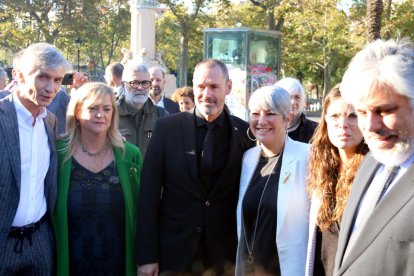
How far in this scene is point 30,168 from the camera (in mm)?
3557

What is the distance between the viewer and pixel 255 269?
3738mm

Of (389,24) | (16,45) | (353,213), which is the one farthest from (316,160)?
Result: (16,45)

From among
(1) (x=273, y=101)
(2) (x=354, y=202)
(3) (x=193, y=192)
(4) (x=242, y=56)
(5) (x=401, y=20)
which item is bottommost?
(3) (x=193, y=192)

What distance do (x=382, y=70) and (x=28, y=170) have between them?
2.42 meters

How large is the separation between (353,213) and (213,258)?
59.9 inches

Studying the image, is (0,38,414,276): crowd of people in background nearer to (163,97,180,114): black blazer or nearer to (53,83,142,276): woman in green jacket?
(53,83,142,276): woman in green jacket

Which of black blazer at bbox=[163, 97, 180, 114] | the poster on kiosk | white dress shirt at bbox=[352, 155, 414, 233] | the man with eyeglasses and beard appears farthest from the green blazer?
the poster on kiosk

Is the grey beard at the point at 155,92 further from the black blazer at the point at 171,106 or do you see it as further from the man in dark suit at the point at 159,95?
the black blazer at the point at 171,106

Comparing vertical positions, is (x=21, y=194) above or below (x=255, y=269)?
above

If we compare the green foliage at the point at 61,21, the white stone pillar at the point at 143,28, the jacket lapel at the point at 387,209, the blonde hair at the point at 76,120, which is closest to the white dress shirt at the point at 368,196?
the jacket lapel at the point at 387,209

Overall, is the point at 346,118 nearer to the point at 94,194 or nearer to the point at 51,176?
the point at 94,194

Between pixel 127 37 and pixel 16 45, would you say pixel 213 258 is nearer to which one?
pixel 16 45

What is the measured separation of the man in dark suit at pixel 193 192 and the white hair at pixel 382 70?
1555mm

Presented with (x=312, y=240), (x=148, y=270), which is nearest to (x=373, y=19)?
(x=312, y=240)
